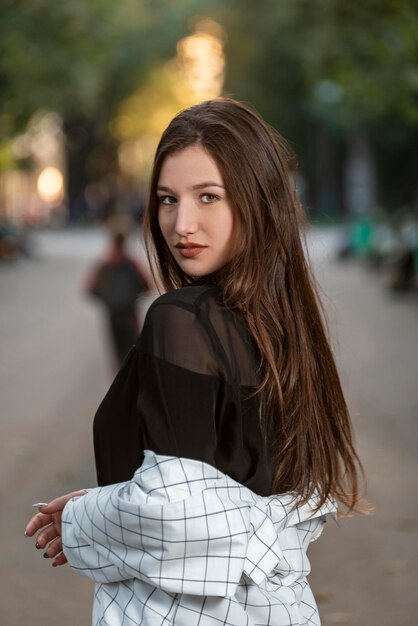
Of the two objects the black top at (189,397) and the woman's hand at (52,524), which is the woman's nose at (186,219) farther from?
the woman's hand at (52,524)

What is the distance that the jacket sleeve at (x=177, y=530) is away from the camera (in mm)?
1876

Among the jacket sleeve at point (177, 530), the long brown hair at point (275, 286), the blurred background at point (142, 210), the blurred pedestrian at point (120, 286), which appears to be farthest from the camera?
the blurred pedestrian at point (120, 286)

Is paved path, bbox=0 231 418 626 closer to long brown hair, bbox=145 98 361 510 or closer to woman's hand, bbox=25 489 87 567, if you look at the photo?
long brown hair, bbox=145 98 361 510

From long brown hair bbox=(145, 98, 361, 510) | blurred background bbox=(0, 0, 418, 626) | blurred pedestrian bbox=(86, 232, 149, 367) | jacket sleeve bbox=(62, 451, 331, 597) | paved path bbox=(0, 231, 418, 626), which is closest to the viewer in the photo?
jacket sleeve bbox=(62, 451, 331, 597)

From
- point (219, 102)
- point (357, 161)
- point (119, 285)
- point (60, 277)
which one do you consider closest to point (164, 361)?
point (219, 102)

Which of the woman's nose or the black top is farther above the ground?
the woman's nose

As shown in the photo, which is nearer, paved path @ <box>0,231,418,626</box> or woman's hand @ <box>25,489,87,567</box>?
woman's hand @ <box>25,489,87,567</box>

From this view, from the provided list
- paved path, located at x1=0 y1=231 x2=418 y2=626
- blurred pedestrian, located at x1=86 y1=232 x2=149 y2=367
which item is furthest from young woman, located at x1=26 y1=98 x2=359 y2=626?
blurred pedestrian, located at x1=86 y1=232 x2=149 y2=367

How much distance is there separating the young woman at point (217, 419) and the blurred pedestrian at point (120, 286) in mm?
7492

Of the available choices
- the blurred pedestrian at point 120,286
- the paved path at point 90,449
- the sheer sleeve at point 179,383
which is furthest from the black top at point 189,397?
the blurred pedestrian at point 120,286

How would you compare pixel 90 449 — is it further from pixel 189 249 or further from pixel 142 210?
pixel 189 249

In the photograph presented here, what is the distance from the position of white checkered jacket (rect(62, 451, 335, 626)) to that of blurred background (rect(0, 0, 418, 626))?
2.42 feet

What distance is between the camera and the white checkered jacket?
188 centimetres

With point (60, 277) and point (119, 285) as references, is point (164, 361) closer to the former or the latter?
point (119, 285)
